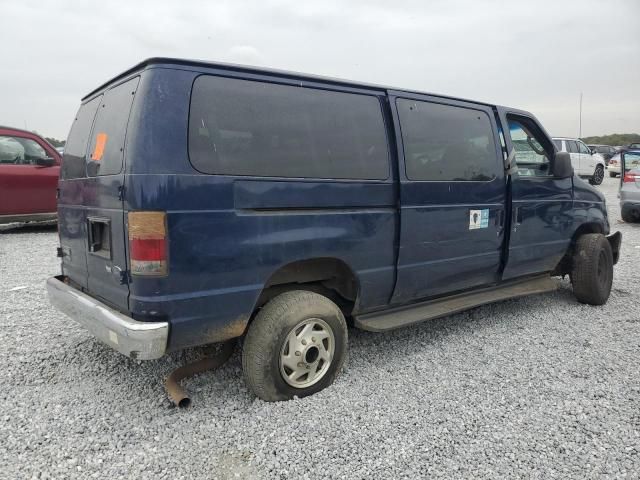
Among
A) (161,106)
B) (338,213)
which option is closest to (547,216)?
(338,213)

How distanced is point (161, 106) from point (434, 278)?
7.53ft

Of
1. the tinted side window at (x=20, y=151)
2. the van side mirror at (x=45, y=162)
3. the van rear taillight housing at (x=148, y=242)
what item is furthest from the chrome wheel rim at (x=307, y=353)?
the tinted side window at (x=20, y=151)

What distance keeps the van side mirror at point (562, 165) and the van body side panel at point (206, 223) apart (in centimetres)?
254

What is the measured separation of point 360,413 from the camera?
2.84 m

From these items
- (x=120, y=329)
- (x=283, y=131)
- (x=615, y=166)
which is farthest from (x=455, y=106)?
(x=615, y=166)

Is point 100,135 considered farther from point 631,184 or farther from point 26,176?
point 631,184

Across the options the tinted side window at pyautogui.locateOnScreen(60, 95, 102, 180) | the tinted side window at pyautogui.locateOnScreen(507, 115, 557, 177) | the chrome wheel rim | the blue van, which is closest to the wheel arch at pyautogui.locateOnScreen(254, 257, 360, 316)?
the blue van

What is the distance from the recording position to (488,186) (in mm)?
4016

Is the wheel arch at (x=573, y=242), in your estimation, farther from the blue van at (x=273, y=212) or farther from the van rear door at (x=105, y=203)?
the van rear door at (x=105, y=203)

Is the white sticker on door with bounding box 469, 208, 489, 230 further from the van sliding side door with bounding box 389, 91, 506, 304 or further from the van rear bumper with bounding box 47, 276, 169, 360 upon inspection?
the van rear bumper with bounding box 47, 276, 169, 360

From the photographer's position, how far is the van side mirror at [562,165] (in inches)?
175

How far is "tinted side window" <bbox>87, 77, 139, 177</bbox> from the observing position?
8.73 ft

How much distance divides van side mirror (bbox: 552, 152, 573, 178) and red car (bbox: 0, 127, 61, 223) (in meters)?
7.71

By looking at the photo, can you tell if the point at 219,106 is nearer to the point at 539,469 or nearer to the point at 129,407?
the point at 129,407
